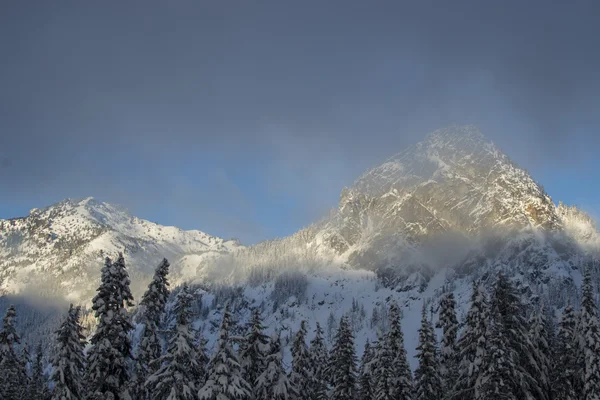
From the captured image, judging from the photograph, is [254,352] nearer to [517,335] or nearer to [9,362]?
[517,335]

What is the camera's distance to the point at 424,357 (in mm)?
40906

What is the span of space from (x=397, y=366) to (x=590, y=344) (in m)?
14.5

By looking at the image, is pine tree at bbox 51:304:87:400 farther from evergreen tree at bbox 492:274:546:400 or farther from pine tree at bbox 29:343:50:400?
evergreen tree at bbox 492:274:546:400

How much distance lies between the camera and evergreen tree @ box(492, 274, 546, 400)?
3284 centimetres

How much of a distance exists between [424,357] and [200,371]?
19.0 metres

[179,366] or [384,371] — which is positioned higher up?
[384,371]

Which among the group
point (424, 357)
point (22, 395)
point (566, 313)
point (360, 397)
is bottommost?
point (22, 395)

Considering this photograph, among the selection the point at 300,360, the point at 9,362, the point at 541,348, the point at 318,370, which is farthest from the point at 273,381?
the point at 9,362

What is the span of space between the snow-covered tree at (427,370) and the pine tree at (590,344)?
10761mm

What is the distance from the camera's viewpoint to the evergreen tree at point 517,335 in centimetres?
3284

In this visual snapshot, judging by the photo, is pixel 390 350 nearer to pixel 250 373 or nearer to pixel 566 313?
pixel 250 373

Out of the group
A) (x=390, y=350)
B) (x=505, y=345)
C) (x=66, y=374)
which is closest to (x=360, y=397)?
(x=390, y=350)

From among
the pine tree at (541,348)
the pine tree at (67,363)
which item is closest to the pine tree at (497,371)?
the pine tree at (541,348)

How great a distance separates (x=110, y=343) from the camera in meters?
31.9
